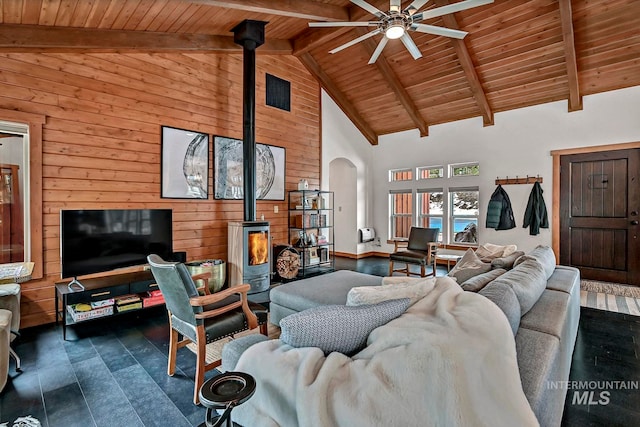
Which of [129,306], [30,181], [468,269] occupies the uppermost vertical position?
[30,181]

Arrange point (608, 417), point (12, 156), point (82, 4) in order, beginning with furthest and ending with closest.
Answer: point (12, 156) → point (82, 4) → point (608, 417)

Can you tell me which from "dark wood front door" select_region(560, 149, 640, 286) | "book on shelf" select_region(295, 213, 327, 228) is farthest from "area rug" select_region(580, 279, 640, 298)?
"book on shelf" select_region(295, 213, 327, 228)

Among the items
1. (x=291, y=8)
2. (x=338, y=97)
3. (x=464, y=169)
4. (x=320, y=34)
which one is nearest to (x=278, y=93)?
(x=320, y=34)

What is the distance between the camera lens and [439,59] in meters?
5.40

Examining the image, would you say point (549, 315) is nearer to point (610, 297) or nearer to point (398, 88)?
point (610, 297)

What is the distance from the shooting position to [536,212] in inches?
217

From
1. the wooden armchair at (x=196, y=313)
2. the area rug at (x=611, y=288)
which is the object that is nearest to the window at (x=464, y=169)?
the area rug at (x=611, y=288)

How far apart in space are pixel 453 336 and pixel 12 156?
4.31 metres

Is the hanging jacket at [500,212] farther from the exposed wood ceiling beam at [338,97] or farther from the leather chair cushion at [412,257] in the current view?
the exposed wood ceiling beam at [338,97]

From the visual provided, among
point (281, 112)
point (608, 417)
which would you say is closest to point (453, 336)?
point (608, 417)

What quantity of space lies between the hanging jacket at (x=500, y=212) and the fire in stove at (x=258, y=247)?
4.25m

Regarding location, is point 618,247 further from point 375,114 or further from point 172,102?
point 172,102

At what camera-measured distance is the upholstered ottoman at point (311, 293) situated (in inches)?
109

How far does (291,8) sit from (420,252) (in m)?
4.14
